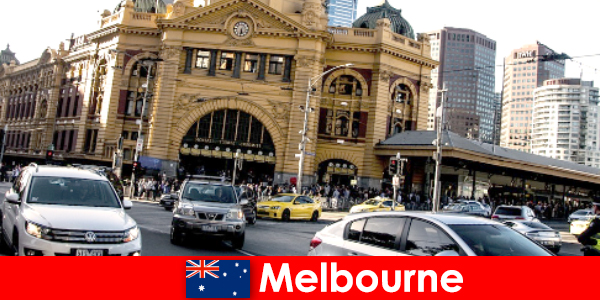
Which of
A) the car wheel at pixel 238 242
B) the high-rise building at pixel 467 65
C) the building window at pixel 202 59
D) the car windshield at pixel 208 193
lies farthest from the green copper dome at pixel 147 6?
the high-rise building at pixel 467 65

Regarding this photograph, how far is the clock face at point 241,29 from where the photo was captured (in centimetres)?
4606

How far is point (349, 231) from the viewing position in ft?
24.4

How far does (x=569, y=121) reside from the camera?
509 ft

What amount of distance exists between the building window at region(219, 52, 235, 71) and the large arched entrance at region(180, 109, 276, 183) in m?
3.63

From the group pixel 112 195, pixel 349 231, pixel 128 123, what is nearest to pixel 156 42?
pixel 128 123

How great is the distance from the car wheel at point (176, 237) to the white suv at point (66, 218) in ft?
10.1

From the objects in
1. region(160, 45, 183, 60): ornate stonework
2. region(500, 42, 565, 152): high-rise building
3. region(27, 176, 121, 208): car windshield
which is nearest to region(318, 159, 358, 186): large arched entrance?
region(160, 45, 183, 60): ornate stonework

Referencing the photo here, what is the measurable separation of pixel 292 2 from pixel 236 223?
4213 centimetres

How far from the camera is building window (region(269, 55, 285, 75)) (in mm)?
46219

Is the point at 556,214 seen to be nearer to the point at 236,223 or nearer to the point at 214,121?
the point at 214,121

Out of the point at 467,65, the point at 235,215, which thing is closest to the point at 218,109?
the point at 235,215

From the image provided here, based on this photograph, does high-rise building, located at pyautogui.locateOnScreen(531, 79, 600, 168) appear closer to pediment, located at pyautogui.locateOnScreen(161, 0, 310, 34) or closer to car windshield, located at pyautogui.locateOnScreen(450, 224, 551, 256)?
pediment, located at pyautogui.locateOnScreen(161, 0, 310, 34)

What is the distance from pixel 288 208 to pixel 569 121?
496ft

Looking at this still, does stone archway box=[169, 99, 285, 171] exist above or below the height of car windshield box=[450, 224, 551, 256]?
above
